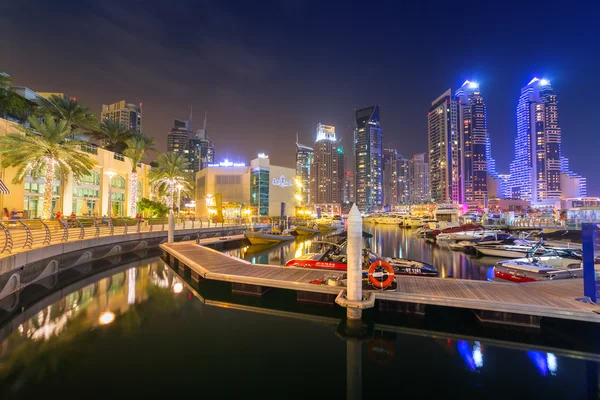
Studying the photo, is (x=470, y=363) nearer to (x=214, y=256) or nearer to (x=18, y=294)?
(x=214, y=256)

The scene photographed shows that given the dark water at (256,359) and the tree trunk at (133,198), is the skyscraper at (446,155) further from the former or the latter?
the dark water at (256,359)

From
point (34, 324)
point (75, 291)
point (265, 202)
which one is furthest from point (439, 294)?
point (265, 202)

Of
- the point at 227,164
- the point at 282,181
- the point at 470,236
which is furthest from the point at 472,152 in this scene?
the point at 470,236

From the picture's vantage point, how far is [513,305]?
9.15m

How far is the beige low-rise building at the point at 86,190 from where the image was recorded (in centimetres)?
2844

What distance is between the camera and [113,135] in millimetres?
43344

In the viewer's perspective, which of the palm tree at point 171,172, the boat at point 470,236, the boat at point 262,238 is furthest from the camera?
the palm tree at point 171,172

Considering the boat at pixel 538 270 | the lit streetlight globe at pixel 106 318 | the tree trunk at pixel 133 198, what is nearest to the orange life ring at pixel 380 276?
the boat at pixel 538 270

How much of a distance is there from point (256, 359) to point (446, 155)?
200198 millimetres

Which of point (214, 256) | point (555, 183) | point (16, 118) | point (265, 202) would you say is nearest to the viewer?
point (214, 256)

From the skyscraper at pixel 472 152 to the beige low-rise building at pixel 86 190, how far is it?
18298 centimetres

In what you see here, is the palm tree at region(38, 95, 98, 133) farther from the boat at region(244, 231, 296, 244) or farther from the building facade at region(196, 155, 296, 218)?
the building facade at region(196, 155, 296, 218)

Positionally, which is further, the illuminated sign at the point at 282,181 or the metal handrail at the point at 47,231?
the illuminated sign at the point at 282,181

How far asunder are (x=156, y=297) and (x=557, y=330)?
16291 mm
